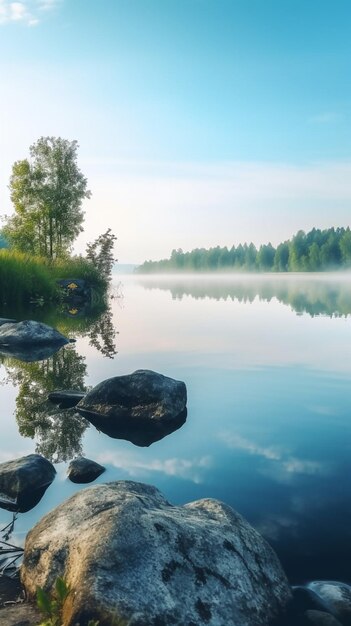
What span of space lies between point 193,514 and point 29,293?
1089 inches

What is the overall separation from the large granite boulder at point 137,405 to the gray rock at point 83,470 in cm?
198

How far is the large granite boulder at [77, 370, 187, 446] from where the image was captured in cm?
948

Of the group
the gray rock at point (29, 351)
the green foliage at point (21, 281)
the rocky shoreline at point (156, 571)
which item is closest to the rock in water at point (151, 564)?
the rocky shoreline at point (156, 571)

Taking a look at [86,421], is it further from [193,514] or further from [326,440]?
[193,514]

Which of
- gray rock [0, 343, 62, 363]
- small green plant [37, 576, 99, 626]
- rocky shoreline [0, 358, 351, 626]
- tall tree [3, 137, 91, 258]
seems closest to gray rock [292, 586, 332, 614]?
rocky shoreline [0, 358, 351, 626]

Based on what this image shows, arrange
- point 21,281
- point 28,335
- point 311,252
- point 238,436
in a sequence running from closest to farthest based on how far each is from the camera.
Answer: point 238,436 → point 28,335 → point 21,281 → point 311,252

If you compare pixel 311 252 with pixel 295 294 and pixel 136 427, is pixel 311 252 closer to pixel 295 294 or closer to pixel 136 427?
pixel 295 294

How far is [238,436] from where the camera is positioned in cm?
870

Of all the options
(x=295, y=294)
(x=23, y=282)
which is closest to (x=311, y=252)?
(x=295, y=294)

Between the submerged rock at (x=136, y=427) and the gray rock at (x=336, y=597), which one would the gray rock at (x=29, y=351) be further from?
the gray rock at (x=336, y=597)

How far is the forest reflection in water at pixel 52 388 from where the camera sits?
8320 millimetres

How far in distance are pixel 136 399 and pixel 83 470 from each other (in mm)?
3054

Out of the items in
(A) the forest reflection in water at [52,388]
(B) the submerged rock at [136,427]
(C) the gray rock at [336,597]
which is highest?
(C) the gray rock at [336,597]

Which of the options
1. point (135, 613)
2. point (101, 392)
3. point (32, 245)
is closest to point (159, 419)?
point (101, 392)
